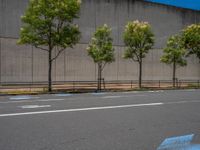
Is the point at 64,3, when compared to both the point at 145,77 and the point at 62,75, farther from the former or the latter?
the point at 145,77

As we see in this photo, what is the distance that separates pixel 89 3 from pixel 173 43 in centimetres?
1178

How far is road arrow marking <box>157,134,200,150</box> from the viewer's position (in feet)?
20.4

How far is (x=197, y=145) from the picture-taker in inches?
255

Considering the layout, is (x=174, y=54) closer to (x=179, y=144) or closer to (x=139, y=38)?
(x=139, y=38)

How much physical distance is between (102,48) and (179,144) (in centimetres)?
2133

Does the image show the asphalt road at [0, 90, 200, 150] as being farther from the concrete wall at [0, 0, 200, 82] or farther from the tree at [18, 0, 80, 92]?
the concrete wall at [0, 0, 200, 82]

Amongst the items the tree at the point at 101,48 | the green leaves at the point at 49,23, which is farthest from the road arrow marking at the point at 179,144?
the tree at the point at 101,48

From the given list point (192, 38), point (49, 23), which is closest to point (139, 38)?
point (192, 38)

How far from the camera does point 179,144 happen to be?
259 inches

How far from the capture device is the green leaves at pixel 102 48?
2727cm

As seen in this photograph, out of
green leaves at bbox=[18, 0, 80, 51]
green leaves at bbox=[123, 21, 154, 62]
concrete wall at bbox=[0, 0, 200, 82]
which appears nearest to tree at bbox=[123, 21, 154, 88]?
green leaves at bbox=[123, 21, 154, 62]

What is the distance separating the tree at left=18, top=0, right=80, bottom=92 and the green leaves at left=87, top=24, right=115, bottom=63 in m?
3.35

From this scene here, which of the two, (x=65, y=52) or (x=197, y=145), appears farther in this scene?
(x=65, y=52)

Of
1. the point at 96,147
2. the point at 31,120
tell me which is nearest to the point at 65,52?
the point at 31,120
